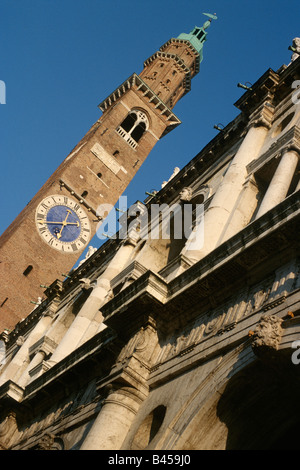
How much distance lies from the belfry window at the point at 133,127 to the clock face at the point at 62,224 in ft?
30.1

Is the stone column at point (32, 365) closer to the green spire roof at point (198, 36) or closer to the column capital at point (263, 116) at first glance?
the column capital at point (263, 116)

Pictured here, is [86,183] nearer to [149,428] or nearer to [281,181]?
[281,181]

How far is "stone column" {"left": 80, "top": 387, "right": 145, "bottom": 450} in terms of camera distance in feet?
42.9

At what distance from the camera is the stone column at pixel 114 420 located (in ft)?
42.9

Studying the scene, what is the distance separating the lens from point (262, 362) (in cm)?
1077

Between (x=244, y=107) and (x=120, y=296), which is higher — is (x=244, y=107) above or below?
above

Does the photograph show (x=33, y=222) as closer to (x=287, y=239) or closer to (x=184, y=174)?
(x=184, y=174)

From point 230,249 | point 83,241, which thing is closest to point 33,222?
point 83,241

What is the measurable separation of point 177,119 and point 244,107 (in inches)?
1403

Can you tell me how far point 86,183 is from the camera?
50.1 m

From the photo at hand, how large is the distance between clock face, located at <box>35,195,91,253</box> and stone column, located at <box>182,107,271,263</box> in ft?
93.9

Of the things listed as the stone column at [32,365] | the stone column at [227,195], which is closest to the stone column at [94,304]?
the stone column at [32,365]

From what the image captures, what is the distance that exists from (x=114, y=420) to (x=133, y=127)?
1737 inches
